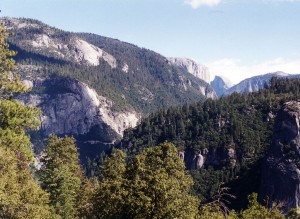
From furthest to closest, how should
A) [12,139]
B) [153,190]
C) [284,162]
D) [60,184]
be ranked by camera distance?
[284,162]
[60,184]
[12,139]
[153,190]

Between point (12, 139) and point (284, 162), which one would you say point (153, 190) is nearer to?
point (12, 139)

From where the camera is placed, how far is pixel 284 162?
162000mm

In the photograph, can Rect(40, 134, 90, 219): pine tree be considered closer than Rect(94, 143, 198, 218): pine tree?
No

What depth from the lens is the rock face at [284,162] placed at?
505ft

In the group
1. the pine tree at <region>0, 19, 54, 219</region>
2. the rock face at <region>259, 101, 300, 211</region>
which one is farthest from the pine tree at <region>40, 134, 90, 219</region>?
the rock face at <region>259, 101, 300, 211</region>

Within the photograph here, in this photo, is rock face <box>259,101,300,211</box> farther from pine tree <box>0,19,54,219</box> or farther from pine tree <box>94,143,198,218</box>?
pine tree <box>0,19,54,219</box>

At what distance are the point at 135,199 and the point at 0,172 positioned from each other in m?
10.8

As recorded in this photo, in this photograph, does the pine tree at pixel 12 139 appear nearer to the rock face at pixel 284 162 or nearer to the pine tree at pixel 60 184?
the pine tree at pixel 60 184

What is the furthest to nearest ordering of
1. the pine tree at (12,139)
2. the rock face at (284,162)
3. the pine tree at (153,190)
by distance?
the rock face at (284,162) → the pine tree at (153,190) → the pine tree at (12,139)

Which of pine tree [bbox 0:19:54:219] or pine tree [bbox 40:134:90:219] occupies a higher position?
pine tree [bbox 0:19:54:219]

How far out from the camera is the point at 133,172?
3206 centimetres

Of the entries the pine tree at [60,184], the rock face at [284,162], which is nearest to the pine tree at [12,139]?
the pine tree at [60,184]

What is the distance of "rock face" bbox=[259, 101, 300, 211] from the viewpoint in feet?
505

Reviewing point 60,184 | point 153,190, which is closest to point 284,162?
point 60,184
